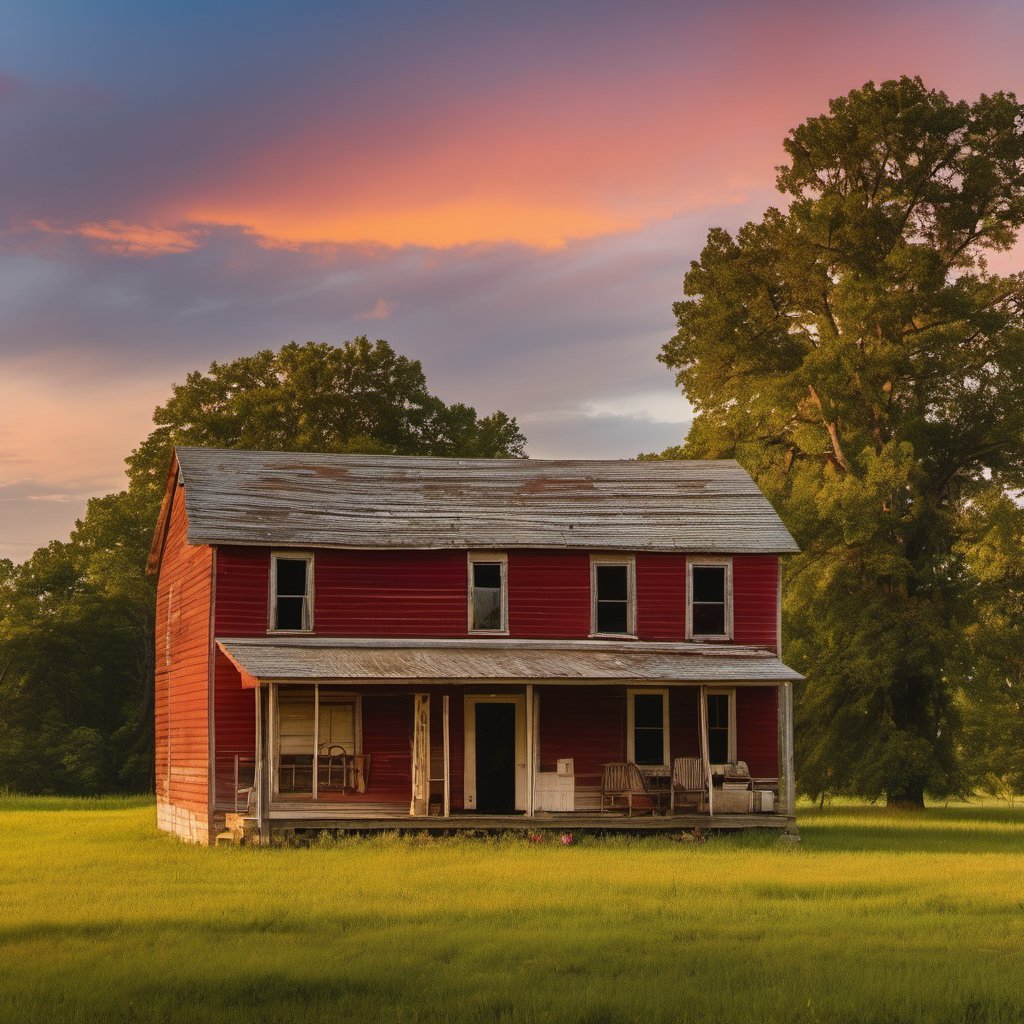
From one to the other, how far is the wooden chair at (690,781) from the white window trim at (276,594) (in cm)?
770

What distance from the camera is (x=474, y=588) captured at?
3297 centimetres

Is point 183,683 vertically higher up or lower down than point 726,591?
lower down

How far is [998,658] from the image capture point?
40938 mm

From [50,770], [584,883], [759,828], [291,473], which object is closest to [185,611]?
[291,473]

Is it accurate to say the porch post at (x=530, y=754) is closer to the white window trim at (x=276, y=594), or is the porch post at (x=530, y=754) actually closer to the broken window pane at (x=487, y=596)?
the broken window pane at (x=487, y=596)

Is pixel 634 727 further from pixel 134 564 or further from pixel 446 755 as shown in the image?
pixel 134 564

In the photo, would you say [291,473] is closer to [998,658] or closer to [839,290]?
[839,290]

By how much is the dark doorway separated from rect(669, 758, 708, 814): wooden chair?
135 inches

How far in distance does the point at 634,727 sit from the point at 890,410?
1419 centimetres

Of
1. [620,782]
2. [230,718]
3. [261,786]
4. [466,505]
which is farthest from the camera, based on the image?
[466,505]

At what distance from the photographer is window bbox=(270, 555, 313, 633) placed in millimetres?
32156

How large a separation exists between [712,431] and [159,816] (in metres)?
18.4

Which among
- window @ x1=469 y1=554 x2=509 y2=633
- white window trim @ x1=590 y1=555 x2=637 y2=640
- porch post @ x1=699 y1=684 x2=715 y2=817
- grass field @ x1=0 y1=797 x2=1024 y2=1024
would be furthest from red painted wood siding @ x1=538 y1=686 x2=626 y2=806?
grass field @ x1=0 y1=797 x2=1024 y2=1024

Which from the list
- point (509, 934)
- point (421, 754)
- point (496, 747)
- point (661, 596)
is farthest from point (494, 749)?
point (509, 934)
